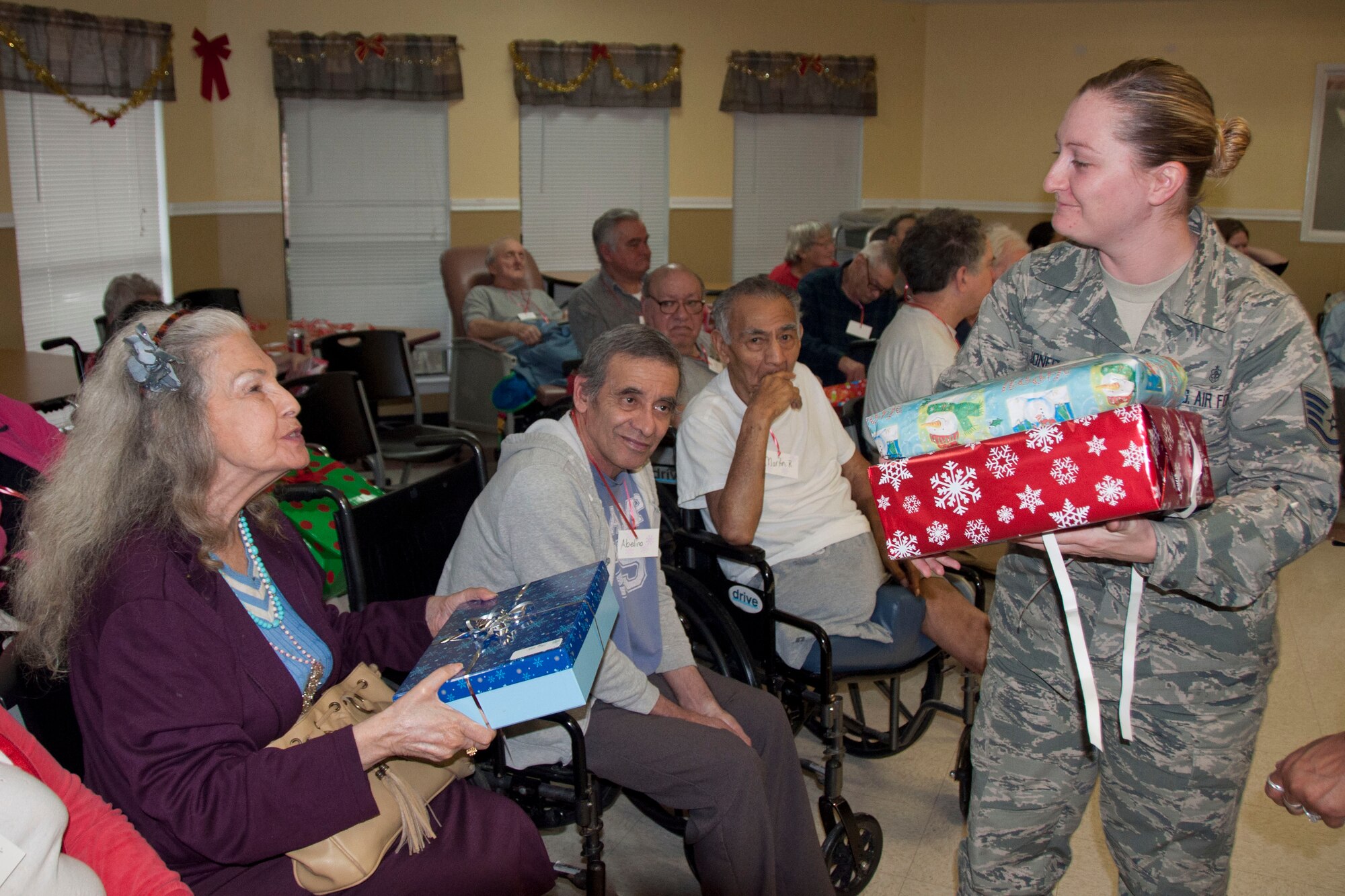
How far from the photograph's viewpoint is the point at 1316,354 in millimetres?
1387

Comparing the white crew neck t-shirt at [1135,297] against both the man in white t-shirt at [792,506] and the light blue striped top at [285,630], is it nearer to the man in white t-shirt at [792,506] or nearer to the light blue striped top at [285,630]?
the man in white t-shirt at [792,506]

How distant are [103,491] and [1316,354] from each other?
1.67 metres

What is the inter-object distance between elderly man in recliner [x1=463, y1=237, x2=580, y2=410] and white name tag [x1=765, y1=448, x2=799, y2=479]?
2217mm

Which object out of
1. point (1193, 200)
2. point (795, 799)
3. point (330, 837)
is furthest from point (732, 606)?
point (1193, 200)

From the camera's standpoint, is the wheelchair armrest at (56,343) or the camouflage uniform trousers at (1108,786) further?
the wheelchair armrest at (56,343)

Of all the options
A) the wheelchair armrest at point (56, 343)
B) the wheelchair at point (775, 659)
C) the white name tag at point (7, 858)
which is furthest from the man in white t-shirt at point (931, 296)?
the wheelchair armrest at point (56, 343)

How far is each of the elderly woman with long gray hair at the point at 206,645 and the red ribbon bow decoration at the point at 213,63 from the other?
563cm

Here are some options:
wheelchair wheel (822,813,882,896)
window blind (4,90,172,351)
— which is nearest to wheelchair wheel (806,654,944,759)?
wheelchair wheel (822,813,882,896)

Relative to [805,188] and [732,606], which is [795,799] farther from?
[805,188]

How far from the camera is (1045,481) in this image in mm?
1264

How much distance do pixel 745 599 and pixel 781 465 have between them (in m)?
0.36

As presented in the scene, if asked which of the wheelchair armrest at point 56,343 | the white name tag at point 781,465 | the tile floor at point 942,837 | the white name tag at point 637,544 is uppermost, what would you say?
the wheelchair armrest at point 56,343

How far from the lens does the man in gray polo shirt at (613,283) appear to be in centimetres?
457

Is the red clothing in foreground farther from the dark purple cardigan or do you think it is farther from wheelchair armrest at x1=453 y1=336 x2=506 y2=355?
wheelchair armrest at x1=453 y1=336 x2=506 y2=355
